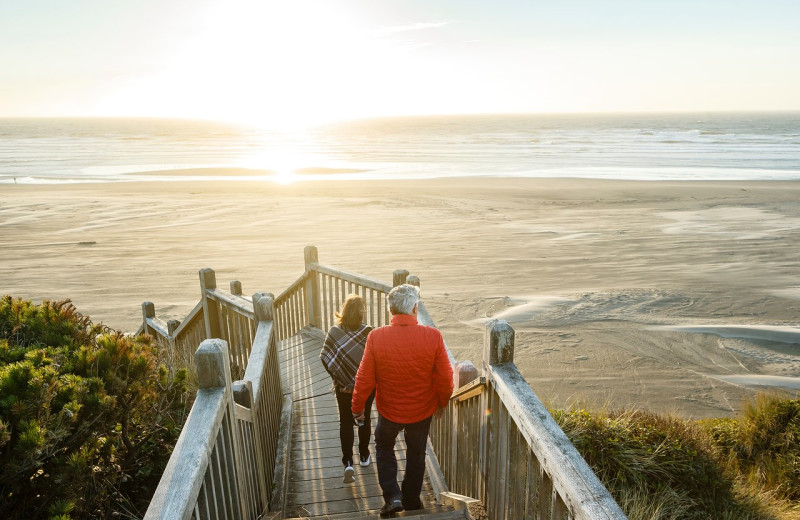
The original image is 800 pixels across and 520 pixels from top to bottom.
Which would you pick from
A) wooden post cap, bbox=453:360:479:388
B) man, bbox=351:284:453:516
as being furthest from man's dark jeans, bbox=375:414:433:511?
wooden post cap, bbox=453:360:479:388

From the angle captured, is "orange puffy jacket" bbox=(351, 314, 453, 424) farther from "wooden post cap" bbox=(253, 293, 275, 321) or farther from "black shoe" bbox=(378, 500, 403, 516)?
"wooden post cap" bbox=(253, 293, 275, 321)

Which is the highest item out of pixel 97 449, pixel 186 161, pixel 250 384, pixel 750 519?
pixel 186 161

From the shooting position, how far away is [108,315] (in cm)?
1302

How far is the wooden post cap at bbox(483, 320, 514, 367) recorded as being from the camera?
3.46 m

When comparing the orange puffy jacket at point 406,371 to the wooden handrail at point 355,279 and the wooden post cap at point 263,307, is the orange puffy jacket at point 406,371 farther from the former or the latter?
the wooden handrail at point 355,279

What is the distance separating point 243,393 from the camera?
13.0 feet

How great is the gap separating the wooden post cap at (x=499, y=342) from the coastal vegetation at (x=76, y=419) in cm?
257

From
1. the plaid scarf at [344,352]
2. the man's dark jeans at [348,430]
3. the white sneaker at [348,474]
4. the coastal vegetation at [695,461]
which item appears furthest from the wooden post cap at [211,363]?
the coastal vegetation at [695,461]

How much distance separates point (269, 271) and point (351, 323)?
1172cm

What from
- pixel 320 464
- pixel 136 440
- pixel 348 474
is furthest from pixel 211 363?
pixel 320 464

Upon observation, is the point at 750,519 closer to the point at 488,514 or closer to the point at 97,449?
the point at 488,514

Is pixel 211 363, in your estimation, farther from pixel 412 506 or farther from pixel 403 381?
pixel 412 506

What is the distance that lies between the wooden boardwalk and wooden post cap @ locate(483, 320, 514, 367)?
1936 millimetres

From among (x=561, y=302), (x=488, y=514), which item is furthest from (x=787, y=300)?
(x=488, y=514)
